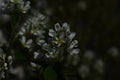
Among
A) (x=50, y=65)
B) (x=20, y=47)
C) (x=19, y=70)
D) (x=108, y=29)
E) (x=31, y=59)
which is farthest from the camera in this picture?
(x=108, y=29)

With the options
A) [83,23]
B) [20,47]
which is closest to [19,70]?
[20,47]

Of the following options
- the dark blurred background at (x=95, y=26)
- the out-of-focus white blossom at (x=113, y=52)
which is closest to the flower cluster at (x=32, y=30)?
the dark blurred background at (x=95, y=26)

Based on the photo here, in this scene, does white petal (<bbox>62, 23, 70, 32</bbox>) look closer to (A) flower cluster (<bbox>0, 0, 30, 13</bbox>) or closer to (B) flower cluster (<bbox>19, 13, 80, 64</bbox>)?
(B) flower cluster (<bbox>19, 13, 80, 64</bbox>)

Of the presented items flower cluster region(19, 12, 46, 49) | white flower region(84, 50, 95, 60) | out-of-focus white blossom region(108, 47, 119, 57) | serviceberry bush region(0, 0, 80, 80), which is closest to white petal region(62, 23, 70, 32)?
serviceberry bush region(0, 0, 80, 80)

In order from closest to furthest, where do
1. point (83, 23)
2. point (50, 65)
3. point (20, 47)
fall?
1. point (50, 65)
2. point (20, 47)
3. point (83, 23)

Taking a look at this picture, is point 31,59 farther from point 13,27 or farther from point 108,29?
point 108,29

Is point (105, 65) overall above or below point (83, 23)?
below

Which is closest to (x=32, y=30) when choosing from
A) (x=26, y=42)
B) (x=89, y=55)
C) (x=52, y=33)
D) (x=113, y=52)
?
(x=26, y=42)

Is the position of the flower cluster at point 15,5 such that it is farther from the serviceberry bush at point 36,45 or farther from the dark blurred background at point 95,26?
the dark blurred background at point 95,26
